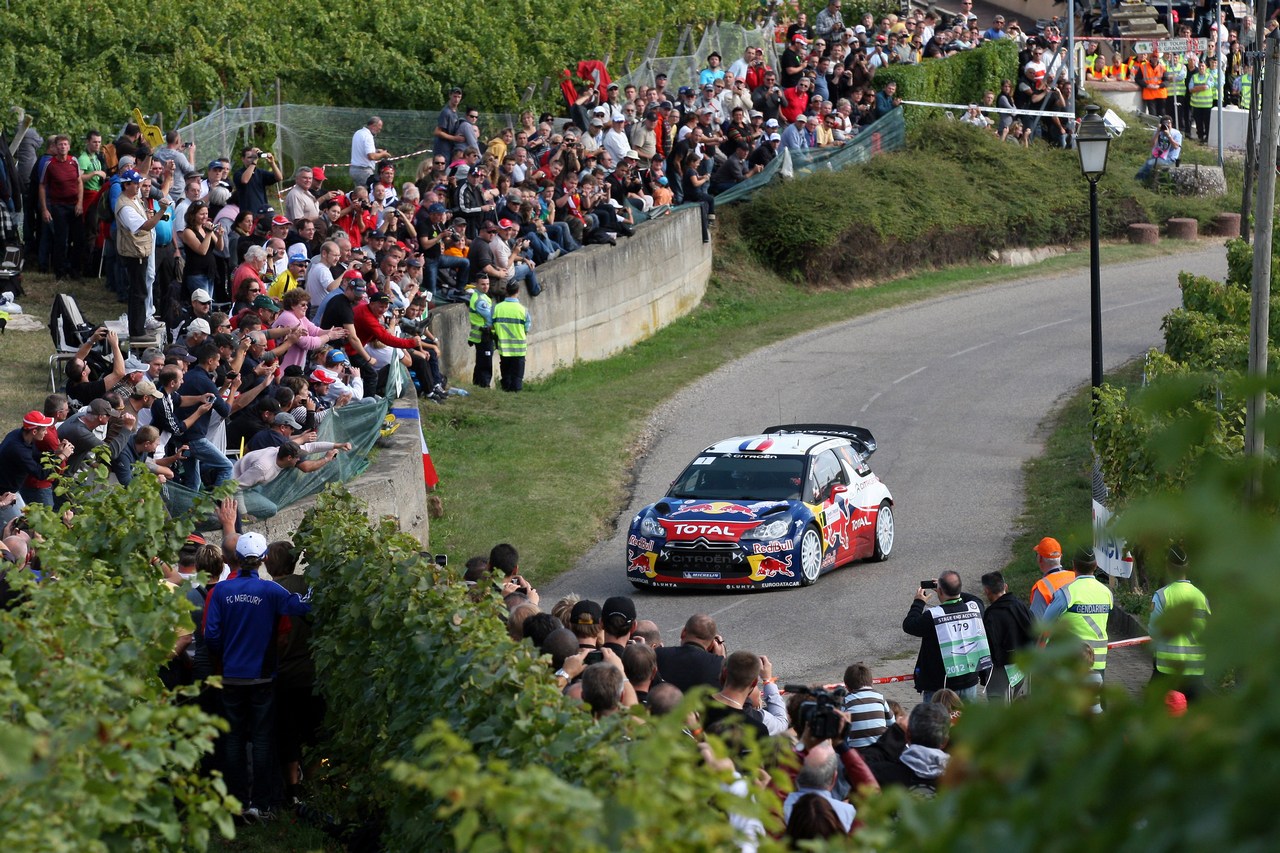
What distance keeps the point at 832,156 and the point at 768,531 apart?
2133 cm

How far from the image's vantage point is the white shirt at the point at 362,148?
27.0 metres

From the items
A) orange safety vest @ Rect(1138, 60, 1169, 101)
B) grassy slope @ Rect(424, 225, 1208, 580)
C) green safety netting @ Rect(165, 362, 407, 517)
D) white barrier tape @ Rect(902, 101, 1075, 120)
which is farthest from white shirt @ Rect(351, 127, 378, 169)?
orange safety vest @ Rect(1138, 60, 1169, 101)

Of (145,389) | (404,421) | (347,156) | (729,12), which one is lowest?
(404,421)

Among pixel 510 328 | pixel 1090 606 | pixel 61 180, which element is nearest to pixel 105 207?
pixel 61 180

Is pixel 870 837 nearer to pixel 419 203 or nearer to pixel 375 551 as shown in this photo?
pixel 375 551

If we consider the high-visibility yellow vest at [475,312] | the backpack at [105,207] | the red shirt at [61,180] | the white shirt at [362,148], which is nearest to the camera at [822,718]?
the backpack at [105,207]

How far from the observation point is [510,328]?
25469 millimetres

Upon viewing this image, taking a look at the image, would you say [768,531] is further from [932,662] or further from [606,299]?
[606,299]

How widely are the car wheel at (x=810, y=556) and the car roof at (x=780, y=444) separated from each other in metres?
1.20

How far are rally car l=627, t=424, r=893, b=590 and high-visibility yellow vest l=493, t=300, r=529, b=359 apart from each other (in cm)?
614

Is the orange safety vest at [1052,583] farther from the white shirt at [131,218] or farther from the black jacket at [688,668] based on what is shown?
the white shirt at [131,218]

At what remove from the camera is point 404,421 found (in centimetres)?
2002

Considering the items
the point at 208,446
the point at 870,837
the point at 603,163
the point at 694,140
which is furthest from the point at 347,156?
the point at 870,837

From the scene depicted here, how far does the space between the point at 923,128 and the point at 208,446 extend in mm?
29871
